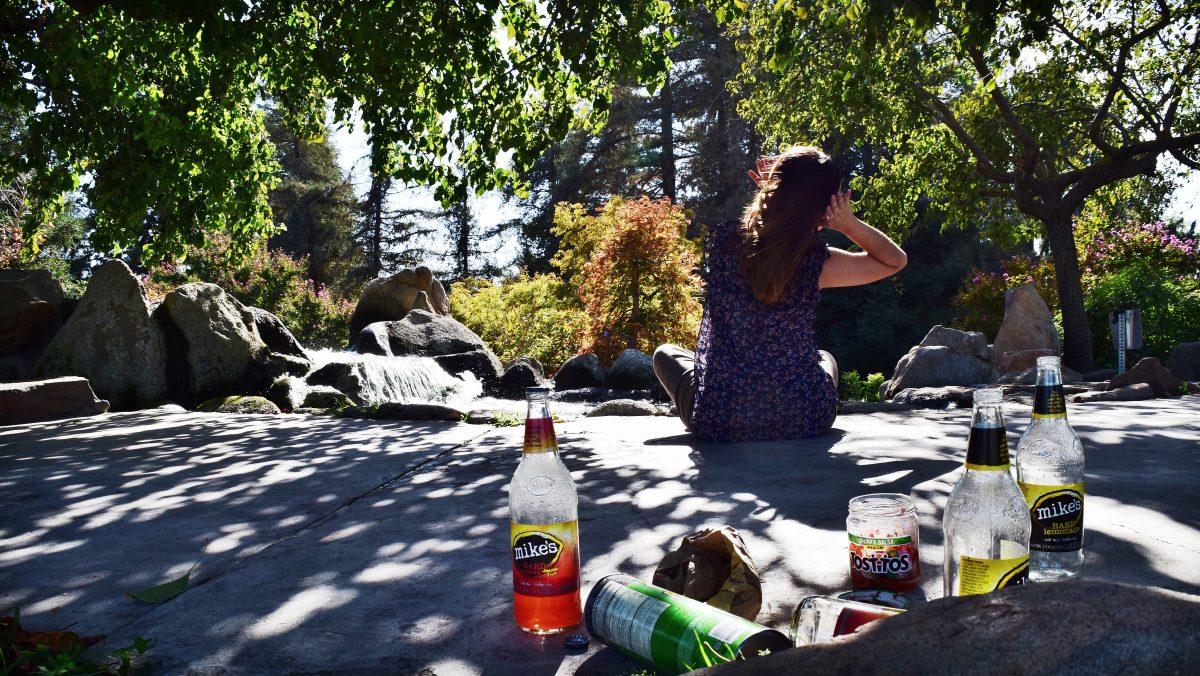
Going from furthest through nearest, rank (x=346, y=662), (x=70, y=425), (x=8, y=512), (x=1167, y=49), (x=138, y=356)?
1. (x=1167, y=49)
2. (x=138, y=356)
3. (x=70, y=425)
4. (x=8, y=512)
5. (x=346, y=662)

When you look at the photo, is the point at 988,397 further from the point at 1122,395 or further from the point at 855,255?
the point at 1122,395

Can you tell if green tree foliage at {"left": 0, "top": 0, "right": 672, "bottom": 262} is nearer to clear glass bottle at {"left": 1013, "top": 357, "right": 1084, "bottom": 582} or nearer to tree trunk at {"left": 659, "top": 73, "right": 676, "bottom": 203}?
clear glass bottle at {"left": 1013, "top": 357, "right": 1084, "bottom": 582}

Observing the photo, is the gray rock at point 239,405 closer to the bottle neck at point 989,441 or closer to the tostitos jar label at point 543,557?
the tostitos jar label at point 543,557

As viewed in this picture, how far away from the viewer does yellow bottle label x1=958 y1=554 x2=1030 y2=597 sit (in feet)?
5.05

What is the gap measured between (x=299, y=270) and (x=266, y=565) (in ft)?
68.8

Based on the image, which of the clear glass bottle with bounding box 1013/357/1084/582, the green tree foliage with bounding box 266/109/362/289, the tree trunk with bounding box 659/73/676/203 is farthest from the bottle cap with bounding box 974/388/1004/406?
the green tree foliage with bounding box 266/109/362/289

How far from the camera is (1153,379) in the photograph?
734cm

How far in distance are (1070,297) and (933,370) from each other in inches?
122

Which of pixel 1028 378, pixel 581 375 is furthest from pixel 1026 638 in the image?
pixel 581 375

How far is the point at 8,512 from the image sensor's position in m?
3.34

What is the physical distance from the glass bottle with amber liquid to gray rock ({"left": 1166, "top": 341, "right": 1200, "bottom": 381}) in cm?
1005

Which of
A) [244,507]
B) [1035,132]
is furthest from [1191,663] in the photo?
[1035,132]

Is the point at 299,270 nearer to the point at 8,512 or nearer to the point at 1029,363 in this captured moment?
the point at 1029,363

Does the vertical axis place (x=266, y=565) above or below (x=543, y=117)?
below
